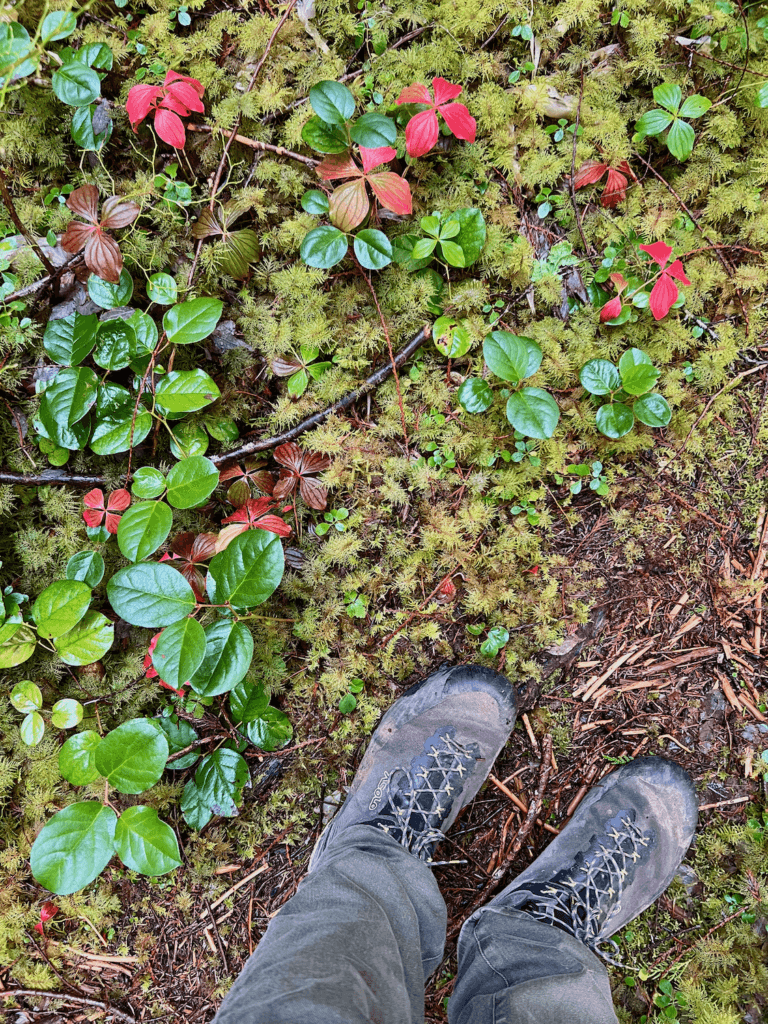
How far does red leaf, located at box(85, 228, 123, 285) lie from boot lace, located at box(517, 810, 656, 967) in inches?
127

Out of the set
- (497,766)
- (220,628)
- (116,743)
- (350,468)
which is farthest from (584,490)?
(116,743)

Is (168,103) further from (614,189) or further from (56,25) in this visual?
(614,189)

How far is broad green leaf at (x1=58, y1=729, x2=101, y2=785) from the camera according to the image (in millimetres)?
2371

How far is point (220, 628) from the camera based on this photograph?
225 centimetres

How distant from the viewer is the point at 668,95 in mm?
2387

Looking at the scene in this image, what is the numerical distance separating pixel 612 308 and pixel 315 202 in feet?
4.57

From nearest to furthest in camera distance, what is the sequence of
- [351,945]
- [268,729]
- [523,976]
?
[351,945], [523,976], [268,729]

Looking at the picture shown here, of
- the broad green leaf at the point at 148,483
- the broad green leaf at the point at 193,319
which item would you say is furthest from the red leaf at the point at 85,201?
the broad green leaf at the point at 148,483

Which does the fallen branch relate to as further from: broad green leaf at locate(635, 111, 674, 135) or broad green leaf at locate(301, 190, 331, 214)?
broad green leaf at locate(635, 111, 674, 135)

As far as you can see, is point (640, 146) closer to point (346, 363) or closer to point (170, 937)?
point (346, 363)

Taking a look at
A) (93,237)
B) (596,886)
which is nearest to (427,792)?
(596,886)

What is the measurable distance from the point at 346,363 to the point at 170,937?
2783 millimetres

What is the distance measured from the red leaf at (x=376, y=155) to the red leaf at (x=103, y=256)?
1099 mm

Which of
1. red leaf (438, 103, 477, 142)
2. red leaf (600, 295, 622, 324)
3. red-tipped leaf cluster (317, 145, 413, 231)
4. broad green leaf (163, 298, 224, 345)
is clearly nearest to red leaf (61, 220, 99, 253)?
broad green leaf (163, 298, 224, 345)
